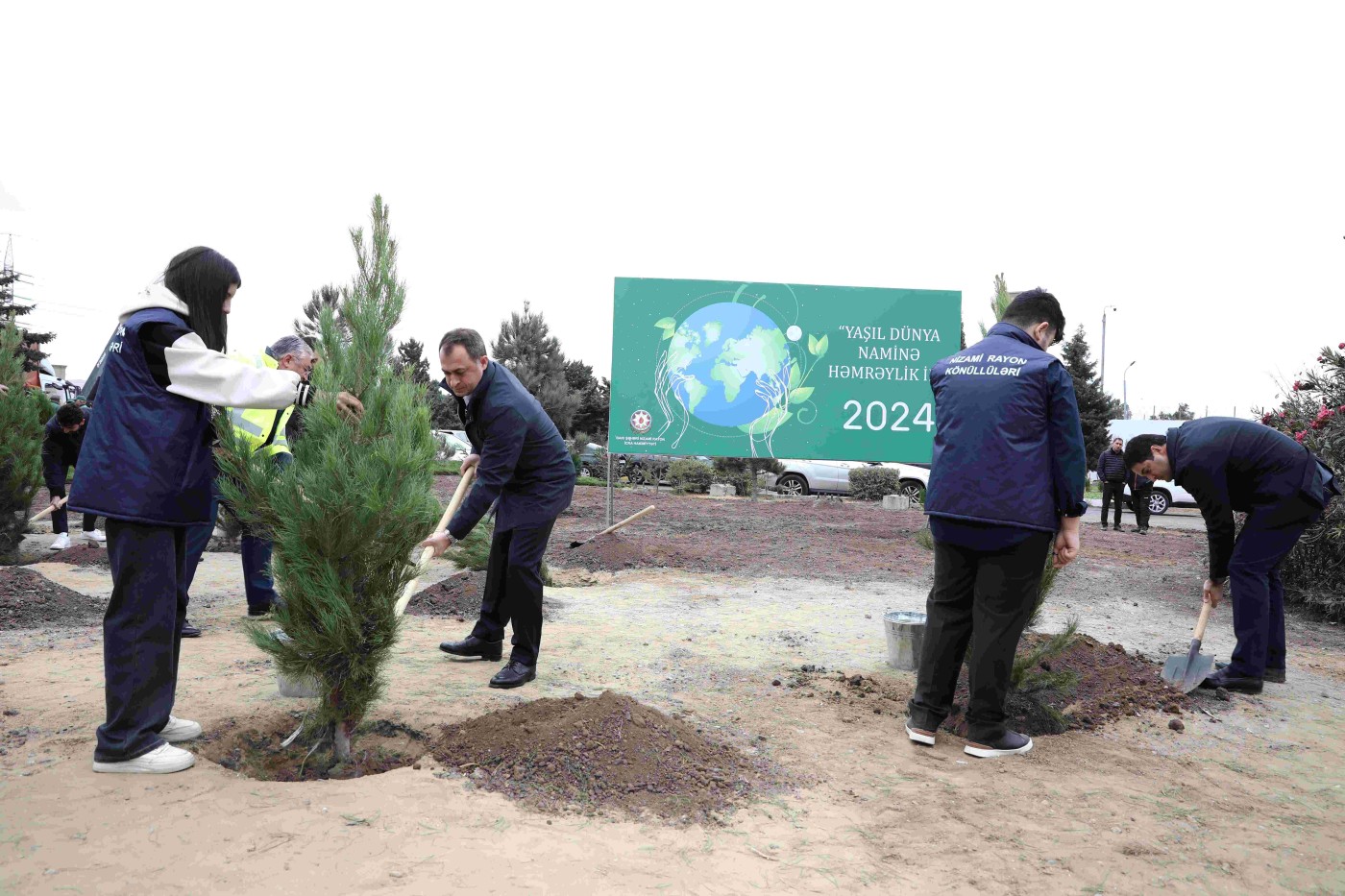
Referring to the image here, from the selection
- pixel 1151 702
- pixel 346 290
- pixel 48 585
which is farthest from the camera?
pixel 48 585

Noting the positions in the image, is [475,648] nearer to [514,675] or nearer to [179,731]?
[514,675]

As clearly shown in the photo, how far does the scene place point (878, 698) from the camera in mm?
4730

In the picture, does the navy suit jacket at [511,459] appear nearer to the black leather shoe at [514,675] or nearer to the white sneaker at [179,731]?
the black leather shoe at [514,675]

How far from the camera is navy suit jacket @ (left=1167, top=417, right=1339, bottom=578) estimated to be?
4.99m

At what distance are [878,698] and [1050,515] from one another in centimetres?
149

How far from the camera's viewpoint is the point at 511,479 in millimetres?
4840

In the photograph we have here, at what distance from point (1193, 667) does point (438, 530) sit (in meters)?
4.14

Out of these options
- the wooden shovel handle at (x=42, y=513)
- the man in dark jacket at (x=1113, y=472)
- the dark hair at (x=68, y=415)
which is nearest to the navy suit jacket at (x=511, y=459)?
the dark hair at (x=68, y=415)

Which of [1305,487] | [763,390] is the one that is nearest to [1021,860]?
[1305,487]

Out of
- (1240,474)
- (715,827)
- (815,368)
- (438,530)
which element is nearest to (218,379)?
(438,530)

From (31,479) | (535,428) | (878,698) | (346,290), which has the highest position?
(346,290)

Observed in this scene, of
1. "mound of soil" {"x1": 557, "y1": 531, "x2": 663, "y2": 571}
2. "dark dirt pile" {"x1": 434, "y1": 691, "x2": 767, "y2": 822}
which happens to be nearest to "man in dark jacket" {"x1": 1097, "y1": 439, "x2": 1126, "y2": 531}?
"mound of soil" {"x1": 557, "y1": 531, "x2": 663, "y2": 571}

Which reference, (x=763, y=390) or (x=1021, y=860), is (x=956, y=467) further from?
(x=763, y=390)

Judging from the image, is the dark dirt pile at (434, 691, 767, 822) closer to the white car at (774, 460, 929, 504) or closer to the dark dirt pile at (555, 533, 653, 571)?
the dark dirt pile at (555, 533, 653, 571)
